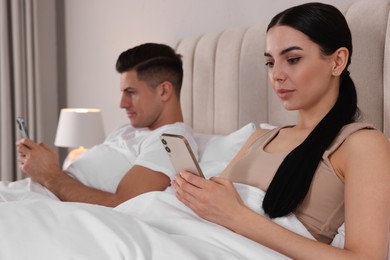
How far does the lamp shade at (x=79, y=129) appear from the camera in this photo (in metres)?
3.15

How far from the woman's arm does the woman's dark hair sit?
65 millimetres

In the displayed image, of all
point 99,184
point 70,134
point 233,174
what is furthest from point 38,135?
point 233,174

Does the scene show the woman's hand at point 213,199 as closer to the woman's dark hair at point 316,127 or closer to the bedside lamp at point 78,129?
the woman's dark hair at point 316,127

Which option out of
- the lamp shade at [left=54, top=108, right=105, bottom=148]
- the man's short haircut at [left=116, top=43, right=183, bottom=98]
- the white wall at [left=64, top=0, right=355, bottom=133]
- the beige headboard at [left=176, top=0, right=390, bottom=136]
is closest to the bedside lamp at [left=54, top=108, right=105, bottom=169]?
the lamp shade at [left=54, top=108, right=105, bottom=148]

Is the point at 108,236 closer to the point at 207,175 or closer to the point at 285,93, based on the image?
the point at 285,93

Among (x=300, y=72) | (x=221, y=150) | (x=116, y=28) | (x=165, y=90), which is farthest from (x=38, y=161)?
(x=116, y=28)

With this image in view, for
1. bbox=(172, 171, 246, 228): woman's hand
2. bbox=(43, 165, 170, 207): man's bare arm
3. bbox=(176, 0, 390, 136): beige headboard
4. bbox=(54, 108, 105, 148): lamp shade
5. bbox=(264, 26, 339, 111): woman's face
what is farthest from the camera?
bbox=(54, 108, 105, 148): lamp shade

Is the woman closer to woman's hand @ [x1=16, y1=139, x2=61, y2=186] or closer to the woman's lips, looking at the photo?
the woman's lips

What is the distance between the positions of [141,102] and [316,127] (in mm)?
1021

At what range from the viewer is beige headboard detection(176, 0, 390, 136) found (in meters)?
1.60

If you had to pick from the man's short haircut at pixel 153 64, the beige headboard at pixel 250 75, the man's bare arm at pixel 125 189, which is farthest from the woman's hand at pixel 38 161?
the beige headboard at pixel 250 75

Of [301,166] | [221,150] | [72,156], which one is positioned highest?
[301,166]

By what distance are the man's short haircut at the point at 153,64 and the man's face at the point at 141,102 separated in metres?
0.02

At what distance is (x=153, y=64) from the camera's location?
→ 218 cm
